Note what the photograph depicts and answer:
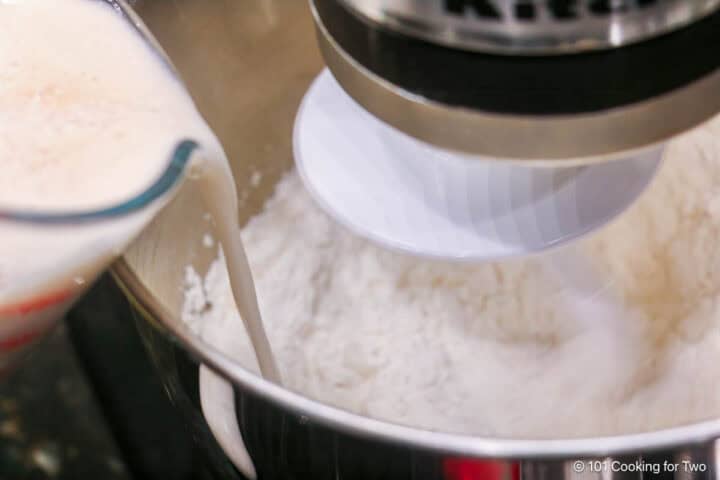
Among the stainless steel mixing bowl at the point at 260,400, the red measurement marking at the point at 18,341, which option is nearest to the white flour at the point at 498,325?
the stainless steel mixing bowl at the point at 260,400

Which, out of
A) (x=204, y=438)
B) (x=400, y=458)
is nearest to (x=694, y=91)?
(x=400, y=458)

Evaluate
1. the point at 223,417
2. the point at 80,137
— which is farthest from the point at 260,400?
the point at 80,137

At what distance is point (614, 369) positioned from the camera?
79cm

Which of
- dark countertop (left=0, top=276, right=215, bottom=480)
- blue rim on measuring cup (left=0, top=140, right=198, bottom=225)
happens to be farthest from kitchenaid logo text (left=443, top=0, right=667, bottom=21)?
dark countertop (left=0, top=276, right=215, bottom=480)

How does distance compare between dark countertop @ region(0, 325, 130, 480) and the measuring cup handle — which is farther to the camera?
Result: dark countertop @ region(0, 325, 130, 480)

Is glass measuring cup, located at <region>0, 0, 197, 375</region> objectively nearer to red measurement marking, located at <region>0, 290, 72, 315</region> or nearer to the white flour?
red measurement marking, located at <region>0, 290, 72, 315</region>

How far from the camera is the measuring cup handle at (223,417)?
489 millimetres

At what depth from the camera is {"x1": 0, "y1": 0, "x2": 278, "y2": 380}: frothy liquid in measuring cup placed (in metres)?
0.45

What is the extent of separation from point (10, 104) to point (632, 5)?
34cm

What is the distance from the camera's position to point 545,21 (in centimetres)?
40

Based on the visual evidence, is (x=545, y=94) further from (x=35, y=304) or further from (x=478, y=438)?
(x=35, y=304)

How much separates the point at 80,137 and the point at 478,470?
267 mm

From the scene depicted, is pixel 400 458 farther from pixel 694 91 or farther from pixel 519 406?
pixel 519 406

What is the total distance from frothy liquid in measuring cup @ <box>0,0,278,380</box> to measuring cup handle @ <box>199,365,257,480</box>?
3.3 inches
